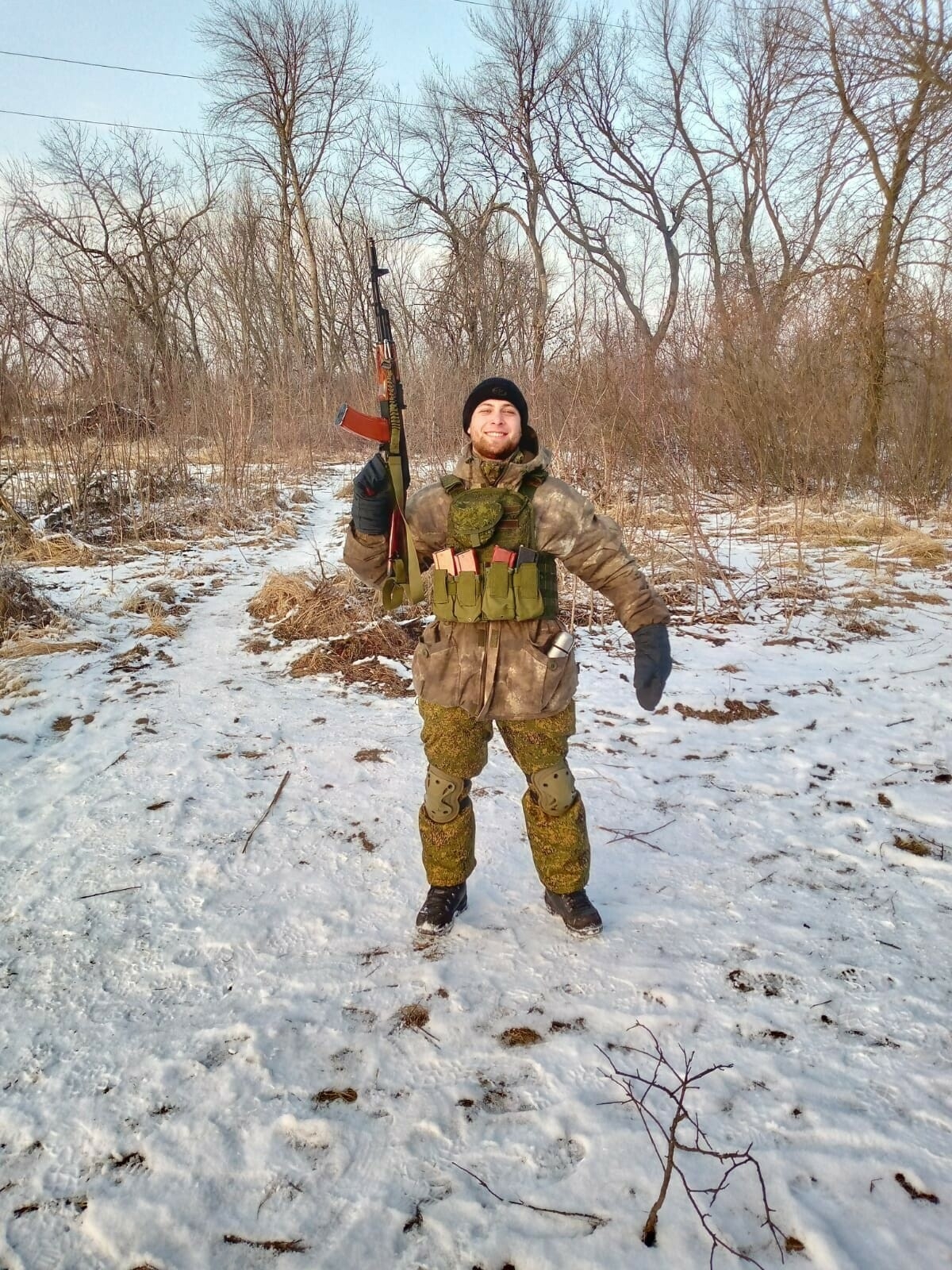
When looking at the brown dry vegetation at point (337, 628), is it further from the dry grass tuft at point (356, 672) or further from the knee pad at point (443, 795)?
the knee pad at point (443, 795)

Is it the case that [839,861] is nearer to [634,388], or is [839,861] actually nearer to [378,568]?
[378,568]

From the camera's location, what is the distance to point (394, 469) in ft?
5.99

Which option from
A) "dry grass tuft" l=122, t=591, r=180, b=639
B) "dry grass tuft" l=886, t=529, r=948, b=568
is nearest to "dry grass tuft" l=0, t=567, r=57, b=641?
"dry grass tuft" l=122, t=591, r=180, b=639

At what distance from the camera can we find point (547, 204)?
1667cm

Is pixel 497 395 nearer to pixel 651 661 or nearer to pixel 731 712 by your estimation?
pixel 651 661

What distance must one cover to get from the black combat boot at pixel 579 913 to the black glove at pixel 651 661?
25.1 inches

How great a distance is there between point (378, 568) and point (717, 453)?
26.6ft

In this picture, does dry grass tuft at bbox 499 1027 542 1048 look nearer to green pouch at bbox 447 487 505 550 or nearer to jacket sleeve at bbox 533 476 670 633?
jacket sleeve at bbox 533 476 670 633

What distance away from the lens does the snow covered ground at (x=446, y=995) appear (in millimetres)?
1298

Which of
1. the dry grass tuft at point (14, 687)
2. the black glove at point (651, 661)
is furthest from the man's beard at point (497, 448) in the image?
the dry grass tuft at point (14, 687)

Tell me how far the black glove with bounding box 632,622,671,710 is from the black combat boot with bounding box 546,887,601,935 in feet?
2.09

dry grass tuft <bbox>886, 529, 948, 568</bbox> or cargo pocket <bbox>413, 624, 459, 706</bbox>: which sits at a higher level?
cargo pocket <bbox>413, 624, 459, 706</bbox>

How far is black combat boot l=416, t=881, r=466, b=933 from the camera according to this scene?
2.04 meters

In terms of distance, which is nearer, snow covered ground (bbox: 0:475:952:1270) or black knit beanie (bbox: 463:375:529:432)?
snow covered ground (bbox: 0:475:952:1270)
